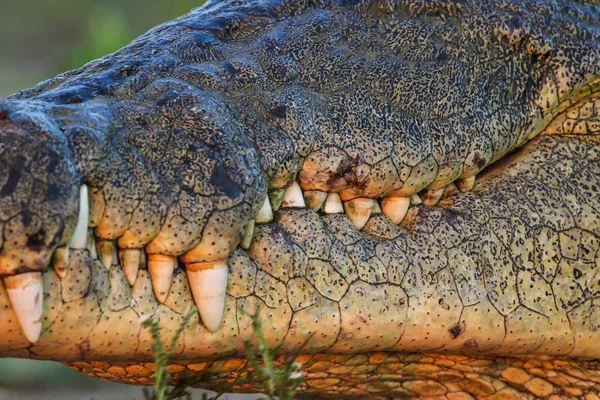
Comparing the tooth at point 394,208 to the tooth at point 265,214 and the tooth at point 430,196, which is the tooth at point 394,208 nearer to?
the tooth at point 430,196

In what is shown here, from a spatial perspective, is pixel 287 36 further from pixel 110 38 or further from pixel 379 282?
pixel 110 38

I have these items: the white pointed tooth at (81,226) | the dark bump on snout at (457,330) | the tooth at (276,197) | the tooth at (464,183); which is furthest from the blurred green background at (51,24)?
the white pointed tooth at (81,226)

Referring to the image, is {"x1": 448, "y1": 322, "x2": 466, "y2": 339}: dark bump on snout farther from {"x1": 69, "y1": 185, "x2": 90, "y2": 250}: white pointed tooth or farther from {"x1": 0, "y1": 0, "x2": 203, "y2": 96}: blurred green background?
{"x1": 0, "y1": 0, "x2": 203, "y2": 96}: blurred green background

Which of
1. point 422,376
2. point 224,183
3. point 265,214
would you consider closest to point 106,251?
point 224,183

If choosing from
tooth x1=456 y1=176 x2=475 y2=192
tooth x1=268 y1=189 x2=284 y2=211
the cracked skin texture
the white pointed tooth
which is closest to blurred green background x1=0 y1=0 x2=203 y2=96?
the cracked skin texture

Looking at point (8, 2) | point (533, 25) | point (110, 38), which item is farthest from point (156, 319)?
point (8, 2)
